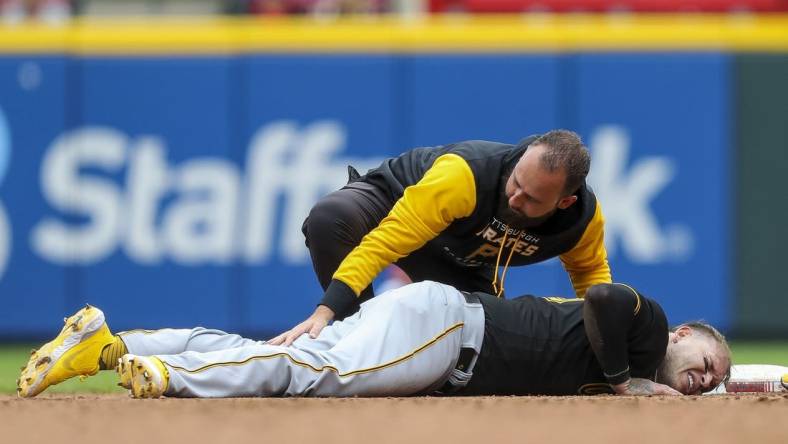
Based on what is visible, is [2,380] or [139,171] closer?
[2,380]

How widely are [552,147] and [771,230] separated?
5580 millimetres

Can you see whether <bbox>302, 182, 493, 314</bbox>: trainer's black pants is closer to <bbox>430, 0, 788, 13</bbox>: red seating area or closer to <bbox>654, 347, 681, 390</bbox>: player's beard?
<bbox>654, 347, 681, 390</bbox>: player's beard

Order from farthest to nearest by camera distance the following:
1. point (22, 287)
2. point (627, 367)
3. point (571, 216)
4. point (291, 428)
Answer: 1. point (22, 287)
2. point (571, 216)
3. point (627, 367)
4. point (291, 428)

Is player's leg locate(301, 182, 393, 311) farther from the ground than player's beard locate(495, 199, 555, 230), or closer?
closer

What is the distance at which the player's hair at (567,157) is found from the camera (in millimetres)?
4469

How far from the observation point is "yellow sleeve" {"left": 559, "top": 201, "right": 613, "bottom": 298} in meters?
4.90

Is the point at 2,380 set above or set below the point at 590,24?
below

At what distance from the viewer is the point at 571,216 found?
4.80 metres

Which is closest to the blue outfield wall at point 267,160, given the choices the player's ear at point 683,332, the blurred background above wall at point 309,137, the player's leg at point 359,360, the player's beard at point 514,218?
the blurred background above wall at point 309,137

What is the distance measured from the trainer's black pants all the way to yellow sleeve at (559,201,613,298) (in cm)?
41

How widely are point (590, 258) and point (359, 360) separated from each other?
3.94 ft

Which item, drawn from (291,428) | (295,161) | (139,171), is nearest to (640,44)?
(295,161)

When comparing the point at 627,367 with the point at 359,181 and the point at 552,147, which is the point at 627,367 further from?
the point at 359,181

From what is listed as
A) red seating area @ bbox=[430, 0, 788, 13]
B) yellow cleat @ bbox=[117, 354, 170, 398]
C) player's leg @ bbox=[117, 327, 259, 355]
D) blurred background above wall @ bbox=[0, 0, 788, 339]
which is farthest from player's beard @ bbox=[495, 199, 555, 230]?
red seating area @ bbox=[430, 0, 788, 13]
